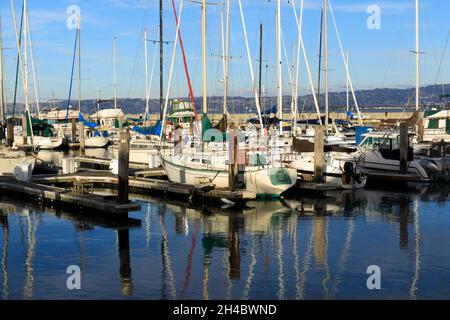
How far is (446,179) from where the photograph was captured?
3284 cm

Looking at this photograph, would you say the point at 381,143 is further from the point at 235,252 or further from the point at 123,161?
the point at 235,252

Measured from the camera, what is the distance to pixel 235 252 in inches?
679

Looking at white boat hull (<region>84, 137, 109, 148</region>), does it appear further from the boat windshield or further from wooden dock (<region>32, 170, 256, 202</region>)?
the boat windshield

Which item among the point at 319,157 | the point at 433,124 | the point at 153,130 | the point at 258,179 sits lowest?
the point at 258,179

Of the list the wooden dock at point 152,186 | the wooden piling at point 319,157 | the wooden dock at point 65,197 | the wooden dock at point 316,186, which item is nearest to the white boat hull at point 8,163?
the wooden dock at point 152,186

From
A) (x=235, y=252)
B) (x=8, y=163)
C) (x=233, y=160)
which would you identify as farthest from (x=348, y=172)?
(x=8, y=163)

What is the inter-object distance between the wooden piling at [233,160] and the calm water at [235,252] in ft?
4.10

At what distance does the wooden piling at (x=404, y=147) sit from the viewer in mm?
31719

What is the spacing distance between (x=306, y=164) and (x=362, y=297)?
59.8 feet

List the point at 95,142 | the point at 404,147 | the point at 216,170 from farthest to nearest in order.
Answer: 1. the point at 95,142
2. the point at 404,147
3. the point at 216,170

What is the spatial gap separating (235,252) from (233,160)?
7.35m

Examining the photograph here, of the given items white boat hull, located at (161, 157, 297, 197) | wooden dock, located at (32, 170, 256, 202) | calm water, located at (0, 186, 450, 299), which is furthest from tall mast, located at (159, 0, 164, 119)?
calm water, located at (0, 186, 450, 299)
